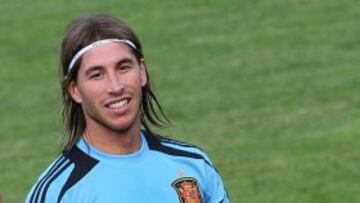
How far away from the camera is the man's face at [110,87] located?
5.08m

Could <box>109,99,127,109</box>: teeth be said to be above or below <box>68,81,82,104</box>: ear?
below

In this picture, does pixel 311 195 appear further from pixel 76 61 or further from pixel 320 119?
pixel 76 61

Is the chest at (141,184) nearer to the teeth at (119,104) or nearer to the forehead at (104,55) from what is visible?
the teeth at (119,104)

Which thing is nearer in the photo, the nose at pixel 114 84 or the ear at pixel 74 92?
the nose at pixel 114 84

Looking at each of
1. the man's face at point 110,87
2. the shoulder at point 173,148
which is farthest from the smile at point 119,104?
the shoulder at point 173,148

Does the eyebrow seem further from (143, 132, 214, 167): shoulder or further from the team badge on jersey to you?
the team badge on jersey

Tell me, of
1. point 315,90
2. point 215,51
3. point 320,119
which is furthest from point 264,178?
point 215,51

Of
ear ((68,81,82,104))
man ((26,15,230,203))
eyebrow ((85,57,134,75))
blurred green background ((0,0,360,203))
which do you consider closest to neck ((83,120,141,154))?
man ((26,15,230,203))

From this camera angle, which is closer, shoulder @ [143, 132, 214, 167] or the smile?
the smile

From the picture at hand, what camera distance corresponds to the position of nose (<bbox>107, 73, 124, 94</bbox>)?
199 inches

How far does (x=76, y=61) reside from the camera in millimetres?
5211

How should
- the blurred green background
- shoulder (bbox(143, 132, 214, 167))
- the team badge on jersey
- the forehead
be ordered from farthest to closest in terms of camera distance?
the blurred green background → shoulder (bbox(143, 132, 214, 167)) → the team badge on jersey → the forehead

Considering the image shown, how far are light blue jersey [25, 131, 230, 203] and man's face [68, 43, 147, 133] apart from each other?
152 mm

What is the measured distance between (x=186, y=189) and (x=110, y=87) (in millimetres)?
534
